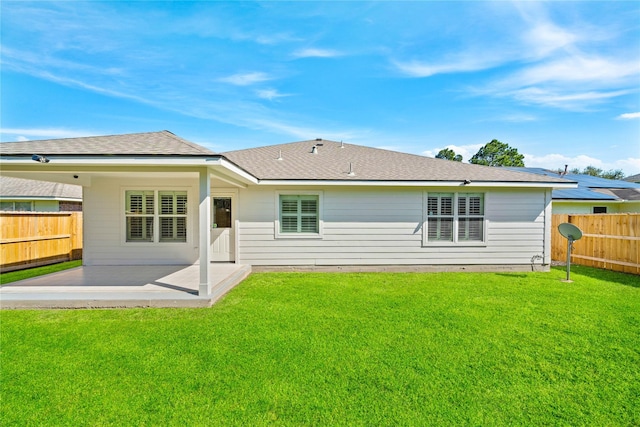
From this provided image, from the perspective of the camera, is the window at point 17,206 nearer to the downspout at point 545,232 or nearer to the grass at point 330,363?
the grass at point 330,363

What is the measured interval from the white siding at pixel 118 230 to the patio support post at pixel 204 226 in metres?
3.24

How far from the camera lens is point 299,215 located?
8.70 meters

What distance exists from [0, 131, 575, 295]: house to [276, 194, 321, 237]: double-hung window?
1.1 inches

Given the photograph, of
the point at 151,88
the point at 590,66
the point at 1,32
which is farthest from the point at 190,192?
the point at 590,66

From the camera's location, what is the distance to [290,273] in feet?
27.7

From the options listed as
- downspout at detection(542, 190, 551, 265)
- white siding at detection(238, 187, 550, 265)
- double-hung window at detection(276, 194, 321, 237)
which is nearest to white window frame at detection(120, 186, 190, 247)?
white siding at detection(238, 187, 550, 265)

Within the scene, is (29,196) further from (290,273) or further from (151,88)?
(290,273)

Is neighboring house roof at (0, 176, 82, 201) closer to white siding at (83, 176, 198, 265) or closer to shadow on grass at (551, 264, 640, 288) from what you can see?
white siding at (83, 176, 198, 265)

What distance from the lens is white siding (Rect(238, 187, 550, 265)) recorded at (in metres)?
8.60

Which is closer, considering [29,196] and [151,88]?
[151,88]

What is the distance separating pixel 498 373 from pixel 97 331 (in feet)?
17.3

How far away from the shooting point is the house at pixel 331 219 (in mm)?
8438

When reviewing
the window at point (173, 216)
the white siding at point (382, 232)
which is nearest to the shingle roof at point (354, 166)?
the white siding at point (382, 232)

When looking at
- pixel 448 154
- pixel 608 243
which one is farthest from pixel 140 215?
pixel 448 154
